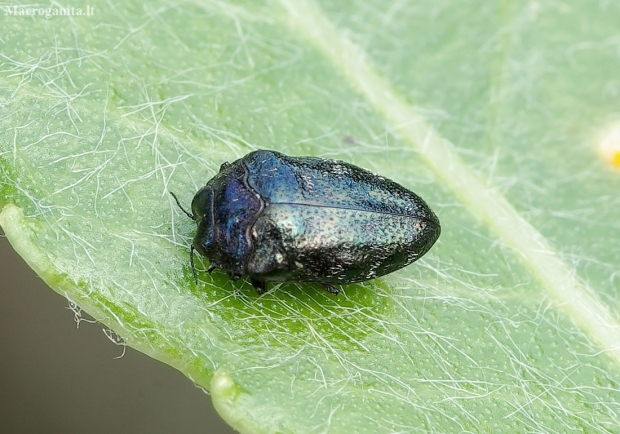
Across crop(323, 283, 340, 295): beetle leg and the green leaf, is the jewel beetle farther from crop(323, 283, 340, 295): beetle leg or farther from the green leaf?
the green leaf

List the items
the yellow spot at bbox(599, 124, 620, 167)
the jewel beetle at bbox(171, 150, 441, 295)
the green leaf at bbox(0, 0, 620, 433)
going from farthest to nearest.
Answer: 1. the yellow spot at bbox(599, 124, 620, 167)
2. the jewel beetle at bbox(171, 150, 441, 295)
3. the green leaf at bbox(0, 0, 620, 433)

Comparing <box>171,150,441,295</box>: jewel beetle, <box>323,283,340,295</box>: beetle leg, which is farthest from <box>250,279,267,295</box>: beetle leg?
<box>323,283,340,295</box>: beetle leg

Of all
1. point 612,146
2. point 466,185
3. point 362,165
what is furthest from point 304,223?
point 612,146

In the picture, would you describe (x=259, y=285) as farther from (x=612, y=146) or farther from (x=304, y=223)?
(x=612, y=146)

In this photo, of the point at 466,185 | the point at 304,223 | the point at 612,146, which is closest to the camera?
the point at 304,223

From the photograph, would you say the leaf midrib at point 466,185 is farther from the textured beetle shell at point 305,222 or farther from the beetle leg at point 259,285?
the beetle leg at point 259,285

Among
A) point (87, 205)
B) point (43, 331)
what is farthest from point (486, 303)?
point (43, 331)

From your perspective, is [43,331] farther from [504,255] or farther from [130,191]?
[504,255]
